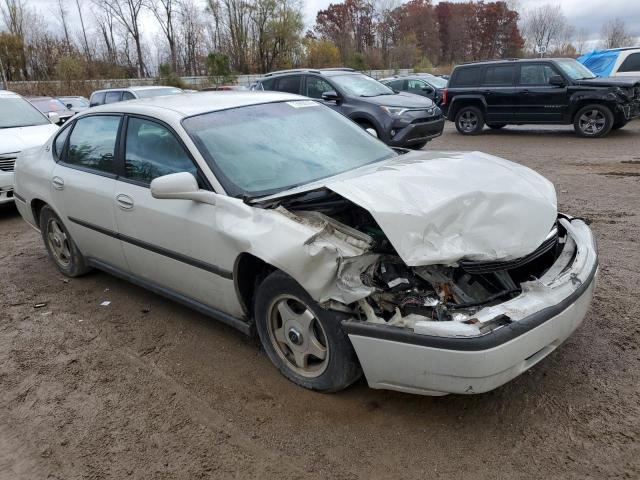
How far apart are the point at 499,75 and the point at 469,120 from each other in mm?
1437

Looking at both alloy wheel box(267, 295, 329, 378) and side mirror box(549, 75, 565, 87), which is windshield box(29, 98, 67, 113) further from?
alloy wheel box(267, 295, 329, 378)

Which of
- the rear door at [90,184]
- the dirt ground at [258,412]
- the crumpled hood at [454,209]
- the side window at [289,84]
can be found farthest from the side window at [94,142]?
the side window at [289,84]

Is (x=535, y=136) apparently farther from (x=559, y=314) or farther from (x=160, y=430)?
(x=160, y=430)

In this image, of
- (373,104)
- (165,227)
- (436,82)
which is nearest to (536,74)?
(373,104)

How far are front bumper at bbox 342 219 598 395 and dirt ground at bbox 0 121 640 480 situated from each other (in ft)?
1.07

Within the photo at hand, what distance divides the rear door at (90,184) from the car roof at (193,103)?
171 mm

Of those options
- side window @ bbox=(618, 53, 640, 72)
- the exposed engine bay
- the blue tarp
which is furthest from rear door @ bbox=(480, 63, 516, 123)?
the exposed engine bay

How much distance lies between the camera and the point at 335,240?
2.84m

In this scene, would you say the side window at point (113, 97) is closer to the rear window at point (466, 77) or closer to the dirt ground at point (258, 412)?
the rear window at point (466, 77)

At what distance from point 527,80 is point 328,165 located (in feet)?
35.2

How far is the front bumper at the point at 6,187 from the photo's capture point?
7551mm

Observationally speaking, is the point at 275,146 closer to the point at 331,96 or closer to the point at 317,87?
the point at 331,96

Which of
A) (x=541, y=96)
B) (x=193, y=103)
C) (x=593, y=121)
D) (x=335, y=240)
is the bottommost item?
(x=593, y=121)

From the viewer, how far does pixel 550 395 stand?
2.91 metres
